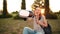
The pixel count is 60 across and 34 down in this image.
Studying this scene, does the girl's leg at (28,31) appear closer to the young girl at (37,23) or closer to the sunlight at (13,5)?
the young girl at (37,23)

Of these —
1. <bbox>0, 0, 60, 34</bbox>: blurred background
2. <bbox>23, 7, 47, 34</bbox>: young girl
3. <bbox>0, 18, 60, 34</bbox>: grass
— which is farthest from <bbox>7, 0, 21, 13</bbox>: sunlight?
<bbox>23, 7, 47, 34</bbox>: young girl

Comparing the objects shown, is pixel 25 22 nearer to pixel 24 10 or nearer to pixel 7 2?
pixel 24 10

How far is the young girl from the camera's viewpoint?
195cm

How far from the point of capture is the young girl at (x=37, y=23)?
6.39ft

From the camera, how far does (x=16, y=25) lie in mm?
2006

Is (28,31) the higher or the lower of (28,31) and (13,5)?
the lower

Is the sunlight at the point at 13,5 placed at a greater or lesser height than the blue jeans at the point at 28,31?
greater

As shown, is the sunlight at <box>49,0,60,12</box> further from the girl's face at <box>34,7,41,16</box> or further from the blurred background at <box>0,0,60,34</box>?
the girl's face at <box>34,7,41,16</box>

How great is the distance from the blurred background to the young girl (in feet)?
0.16

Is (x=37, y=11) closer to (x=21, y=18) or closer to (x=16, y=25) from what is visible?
(x=21, y=18)

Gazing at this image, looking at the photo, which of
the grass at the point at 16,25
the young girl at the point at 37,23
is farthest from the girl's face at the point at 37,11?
the grass at the point at 16,25

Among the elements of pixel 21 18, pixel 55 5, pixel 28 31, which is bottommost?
pixel 28 31

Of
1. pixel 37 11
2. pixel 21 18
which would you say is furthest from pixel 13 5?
pixel 37 11

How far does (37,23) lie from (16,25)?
10.7 inches
